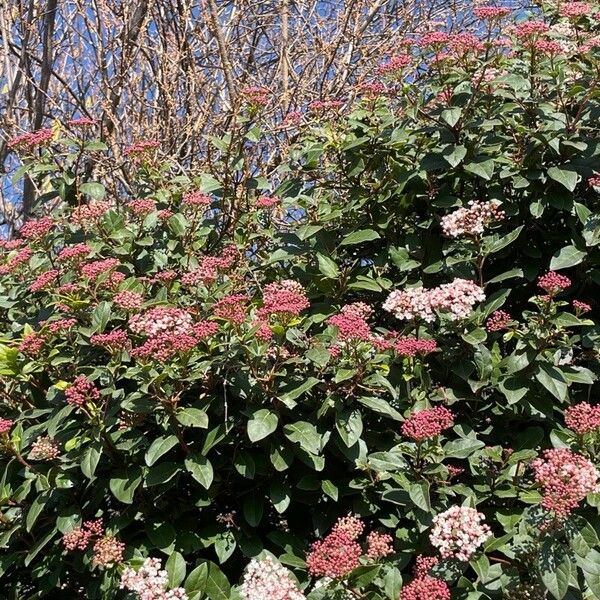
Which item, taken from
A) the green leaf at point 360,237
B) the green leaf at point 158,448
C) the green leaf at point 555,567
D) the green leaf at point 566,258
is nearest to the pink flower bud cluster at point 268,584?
the green leaf at point 158,448

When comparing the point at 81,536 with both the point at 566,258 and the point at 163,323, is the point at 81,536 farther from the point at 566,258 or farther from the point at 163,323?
the point at 566,258

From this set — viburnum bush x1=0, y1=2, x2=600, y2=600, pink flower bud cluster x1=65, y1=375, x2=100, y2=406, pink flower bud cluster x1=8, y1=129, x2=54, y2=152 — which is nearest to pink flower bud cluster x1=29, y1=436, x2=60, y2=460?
viburnum bush x1=0, y1=2, x2=600, y2=600

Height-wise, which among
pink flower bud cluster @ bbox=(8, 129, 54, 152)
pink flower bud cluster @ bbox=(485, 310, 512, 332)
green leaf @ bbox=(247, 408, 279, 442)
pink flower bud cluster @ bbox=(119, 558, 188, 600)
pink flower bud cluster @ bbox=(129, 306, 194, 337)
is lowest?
pink flower bud cluster @ bbox=(119, 558, 188, 600)

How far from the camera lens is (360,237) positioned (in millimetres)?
2727

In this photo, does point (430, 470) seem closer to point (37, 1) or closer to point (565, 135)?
point (565, 135)

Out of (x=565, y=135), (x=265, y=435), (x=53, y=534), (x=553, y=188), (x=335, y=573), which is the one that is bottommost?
(x=53, y=534)

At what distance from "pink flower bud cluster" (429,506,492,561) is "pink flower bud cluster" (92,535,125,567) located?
829 mm

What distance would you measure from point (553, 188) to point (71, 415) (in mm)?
1710

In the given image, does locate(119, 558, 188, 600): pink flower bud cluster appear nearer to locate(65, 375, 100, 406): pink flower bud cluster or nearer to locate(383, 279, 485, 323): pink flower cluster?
locate(65, 375, 100, 406): pink flower bud cluster

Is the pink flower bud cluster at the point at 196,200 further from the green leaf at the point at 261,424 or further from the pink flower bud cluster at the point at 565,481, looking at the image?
the pink flower bud cluster at the point at 565,481

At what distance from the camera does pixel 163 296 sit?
267 cm

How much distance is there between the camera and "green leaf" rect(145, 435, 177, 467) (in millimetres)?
2203

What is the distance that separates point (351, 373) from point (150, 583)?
0.73 meters

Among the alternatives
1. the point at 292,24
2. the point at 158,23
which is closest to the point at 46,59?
the point at 158,23
